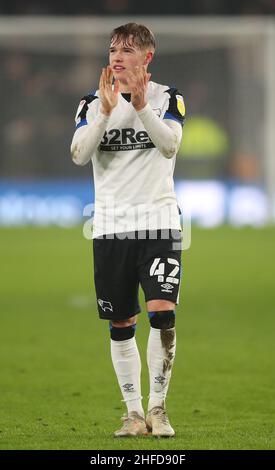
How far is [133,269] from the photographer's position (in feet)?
21.5

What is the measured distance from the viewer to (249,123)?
27.3m

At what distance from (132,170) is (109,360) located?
11.7 feet

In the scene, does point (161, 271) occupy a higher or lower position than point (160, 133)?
lower

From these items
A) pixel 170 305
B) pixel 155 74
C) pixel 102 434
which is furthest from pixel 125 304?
pixel 155 74

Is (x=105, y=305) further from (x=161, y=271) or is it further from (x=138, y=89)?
Answer: (x=138, y=89)

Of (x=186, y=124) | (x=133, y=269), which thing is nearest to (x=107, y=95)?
(x=133, y=269)

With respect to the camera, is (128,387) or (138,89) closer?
(138,89)

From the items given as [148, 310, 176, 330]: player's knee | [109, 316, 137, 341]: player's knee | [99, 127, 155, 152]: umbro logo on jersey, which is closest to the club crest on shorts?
[109, 316, 137, 341]: player's knee

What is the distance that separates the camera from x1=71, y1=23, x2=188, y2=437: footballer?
6.41 m

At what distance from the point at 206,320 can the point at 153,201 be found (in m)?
5.80

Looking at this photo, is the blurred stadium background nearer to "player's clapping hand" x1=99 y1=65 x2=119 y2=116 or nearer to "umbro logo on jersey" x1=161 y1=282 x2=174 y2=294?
"umbro logo on jersey" x1=161 y1=282 x2=174 y2=294

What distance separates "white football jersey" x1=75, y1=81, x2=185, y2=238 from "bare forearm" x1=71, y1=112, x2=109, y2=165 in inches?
5.4

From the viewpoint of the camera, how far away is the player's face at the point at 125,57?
6.35 meters
